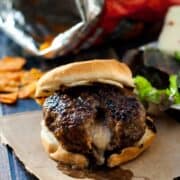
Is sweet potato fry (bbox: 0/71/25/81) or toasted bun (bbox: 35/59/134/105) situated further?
sweet potato fry (bbox: 0/71/25/81)

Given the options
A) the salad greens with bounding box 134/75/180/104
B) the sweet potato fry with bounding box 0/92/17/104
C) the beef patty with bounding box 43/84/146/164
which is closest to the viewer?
the beef patty with bounding box 43/84/146/164

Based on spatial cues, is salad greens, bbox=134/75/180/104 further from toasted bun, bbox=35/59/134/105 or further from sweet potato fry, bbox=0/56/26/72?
sweet potato fry, bbox=0/56/26/72

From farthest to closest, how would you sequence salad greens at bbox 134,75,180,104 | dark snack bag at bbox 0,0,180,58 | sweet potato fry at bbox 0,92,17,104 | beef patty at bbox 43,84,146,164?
dark snack bag at bbox 0,0,180,58 < sweet potato fry at bbox 0,92,17,104 < salad greens at bbox 134,75,180,104 < beef patty at bbox 43,84,146,164

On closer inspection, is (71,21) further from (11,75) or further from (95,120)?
(95,120)

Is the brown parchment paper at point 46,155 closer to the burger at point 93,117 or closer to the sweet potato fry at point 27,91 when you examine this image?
the burger at point 93,117

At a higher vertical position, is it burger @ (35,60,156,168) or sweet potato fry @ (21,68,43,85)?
burger @ (35,60,156,168)

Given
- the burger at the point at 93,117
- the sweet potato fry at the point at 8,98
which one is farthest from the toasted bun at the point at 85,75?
the sweet potato fry at the point at 8,98

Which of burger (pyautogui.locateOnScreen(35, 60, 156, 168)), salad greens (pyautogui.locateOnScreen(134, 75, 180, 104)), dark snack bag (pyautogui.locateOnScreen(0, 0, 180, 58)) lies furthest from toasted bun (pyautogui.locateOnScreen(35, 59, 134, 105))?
dark snack bag (pyautogui.locateOnScreen(0, 0, 180, 58))
